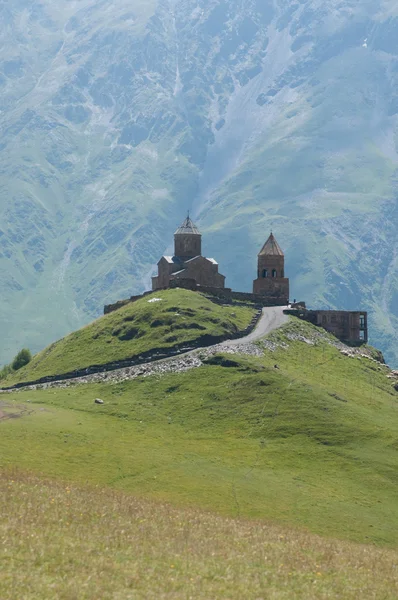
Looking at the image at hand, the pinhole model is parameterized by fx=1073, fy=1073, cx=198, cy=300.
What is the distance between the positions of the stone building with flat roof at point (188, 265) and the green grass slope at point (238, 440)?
38.8 meters

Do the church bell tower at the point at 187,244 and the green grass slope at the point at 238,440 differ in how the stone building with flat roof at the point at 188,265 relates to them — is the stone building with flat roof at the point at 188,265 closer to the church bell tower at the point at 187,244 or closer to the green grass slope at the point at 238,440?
the church bell tower at the point at 187,244

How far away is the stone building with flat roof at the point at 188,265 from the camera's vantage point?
15950 cm

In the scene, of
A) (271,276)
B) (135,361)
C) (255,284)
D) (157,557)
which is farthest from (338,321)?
(157,557)

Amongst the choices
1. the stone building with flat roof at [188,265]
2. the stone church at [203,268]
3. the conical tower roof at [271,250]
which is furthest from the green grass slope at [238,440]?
the conical tower roof at [271,250]

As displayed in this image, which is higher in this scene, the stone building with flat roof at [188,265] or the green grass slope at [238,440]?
the stone building with flat roof at [188,265]

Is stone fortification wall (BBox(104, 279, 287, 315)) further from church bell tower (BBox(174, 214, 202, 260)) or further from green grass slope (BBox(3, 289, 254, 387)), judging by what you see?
church bell tower (BBox(174, 214, 202, 260))

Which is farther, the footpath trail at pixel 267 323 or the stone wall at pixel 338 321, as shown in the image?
the stone wall at pixel 338 321

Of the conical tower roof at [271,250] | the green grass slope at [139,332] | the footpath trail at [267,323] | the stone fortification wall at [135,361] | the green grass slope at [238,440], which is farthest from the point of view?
the conical tower roof at [271,250]

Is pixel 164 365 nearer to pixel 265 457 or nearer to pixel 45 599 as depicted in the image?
pixel 265 457

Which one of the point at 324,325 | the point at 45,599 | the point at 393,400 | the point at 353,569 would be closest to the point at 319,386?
the point at 393,400

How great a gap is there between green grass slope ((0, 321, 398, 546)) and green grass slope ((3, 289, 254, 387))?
28.5 feet

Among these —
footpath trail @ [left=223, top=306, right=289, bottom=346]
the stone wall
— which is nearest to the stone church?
footpath trail @ [left=223, top=306, right=289, bottom=346]

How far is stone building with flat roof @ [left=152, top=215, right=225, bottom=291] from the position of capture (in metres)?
160

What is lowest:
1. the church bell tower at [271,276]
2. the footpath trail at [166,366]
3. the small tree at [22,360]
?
the footpath trail at [166,366]
